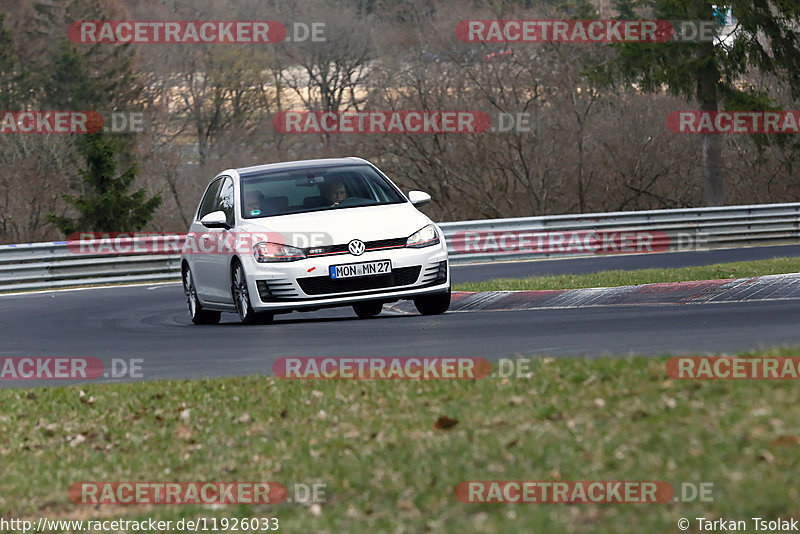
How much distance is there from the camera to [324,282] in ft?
43.1

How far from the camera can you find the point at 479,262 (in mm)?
27047

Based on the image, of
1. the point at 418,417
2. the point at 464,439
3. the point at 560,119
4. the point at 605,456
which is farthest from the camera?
the point at 560,119

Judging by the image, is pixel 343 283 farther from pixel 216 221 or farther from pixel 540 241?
pixel 540 241

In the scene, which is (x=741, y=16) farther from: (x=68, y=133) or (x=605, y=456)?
(x=605, y=456)

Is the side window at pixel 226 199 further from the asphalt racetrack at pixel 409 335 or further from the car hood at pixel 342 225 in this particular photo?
the asphalt racetrack at pixel 409 335

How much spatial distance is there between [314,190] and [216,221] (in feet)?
3.75

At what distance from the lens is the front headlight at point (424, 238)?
13344 millimetres

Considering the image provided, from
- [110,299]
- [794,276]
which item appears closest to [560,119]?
[110,299]

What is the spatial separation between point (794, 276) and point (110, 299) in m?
11.3
